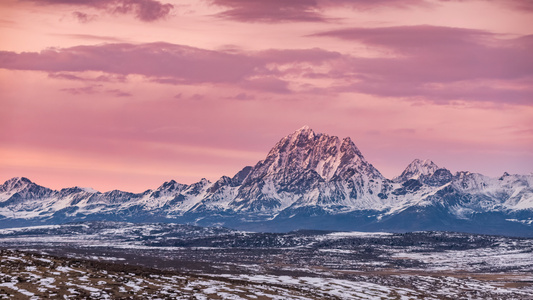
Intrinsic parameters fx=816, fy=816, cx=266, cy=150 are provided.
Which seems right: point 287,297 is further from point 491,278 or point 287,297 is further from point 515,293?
point 491,278

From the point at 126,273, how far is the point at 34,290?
55.6 feet

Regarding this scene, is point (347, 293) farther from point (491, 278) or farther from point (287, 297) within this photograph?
point (491, 278)

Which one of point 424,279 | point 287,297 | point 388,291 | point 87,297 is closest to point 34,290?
point 87,297

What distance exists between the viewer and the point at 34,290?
2596 inches

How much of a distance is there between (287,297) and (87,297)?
78.6 feet

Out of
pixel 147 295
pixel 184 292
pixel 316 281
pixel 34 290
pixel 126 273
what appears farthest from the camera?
pixel 316 281

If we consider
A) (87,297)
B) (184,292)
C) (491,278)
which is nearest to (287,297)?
(184,292)

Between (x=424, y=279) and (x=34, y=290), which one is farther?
(x=424, y=279)

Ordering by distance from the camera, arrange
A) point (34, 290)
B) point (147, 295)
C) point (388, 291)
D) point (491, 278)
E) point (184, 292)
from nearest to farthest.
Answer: point (34, 290), point (147, 295), point (184, 292), point (388, 291), point (491, 278)

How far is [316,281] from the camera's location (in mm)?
115438

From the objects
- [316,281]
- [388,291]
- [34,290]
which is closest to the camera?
[34,290]

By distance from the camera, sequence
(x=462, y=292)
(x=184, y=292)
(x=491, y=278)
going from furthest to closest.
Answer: (x=491, y=278) < (x=462, y=292) < (x=184, y=292)

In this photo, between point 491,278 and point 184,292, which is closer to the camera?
point 184,292

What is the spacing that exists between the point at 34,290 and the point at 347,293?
141 feet
